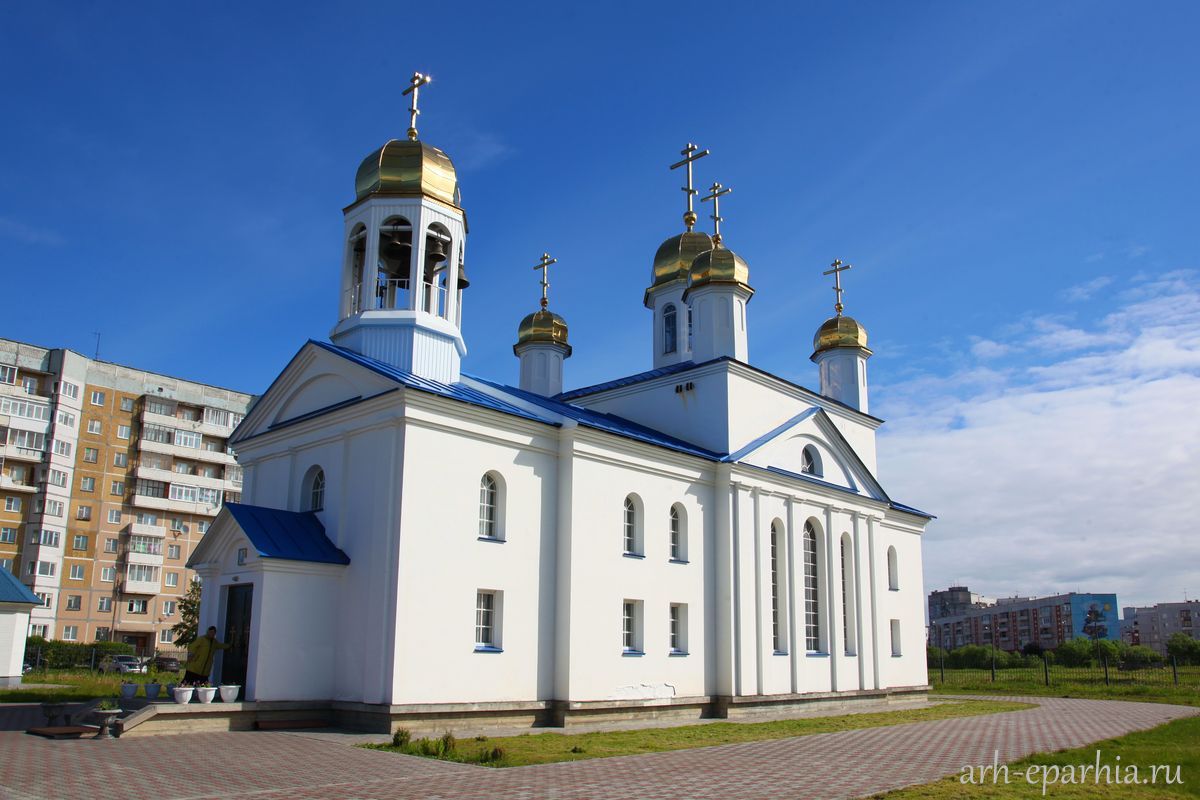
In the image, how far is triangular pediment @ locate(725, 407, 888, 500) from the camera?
75.2 feet

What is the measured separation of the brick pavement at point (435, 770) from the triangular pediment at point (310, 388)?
6.06 metres

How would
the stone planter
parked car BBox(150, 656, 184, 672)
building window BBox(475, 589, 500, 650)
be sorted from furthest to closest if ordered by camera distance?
parked car BBox(150, 656, 184, 672)
building window BBox(475, 589, 500, 650)
the stone planter

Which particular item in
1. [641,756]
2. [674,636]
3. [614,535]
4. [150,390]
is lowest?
[641,756]

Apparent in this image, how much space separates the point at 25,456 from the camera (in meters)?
49.8

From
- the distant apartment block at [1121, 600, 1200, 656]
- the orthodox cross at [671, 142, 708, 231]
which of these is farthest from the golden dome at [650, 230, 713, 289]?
the distant apartment block at [1121, 600, 1200, 656]

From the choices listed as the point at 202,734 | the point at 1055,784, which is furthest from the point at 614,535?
the point at 1055,784

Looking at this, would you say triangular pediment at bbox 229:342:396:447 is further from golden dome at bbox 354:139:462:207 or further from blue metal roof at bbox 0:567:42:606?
blue metal roof at bbox 0:567:42:606

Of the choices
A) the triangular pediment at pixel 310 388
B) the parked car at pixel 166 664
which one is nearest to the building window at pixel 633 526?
the triangular pediment at pixel 310 388

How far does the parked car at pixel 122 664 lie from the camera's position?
39.5m

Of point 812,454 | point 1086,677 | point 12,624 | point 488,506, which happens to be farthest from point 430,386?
point 1086,677

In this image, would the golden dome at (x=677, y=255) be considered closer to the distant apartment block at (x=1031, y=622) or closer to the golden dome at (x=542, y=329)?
the golden dome at (x=542, y=329)

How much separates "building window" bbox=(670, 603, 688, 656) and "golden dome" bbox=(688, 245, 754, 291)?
8524mm

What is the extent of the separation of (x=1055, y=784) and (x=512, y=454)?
10170 mm

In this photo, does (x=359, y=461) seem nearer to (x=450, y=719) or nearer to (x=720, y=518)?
(x=450, y=719)
